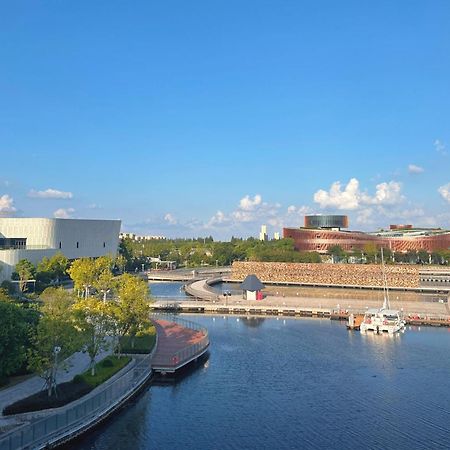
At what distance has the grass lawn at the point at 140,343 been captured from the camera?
34156mm

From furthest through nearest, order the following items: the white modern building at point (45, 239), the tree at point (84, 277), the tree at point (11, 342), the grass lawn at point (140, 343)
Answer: the white modern building at point (45, 239)
the tree at point (84, 277)
the grass lawn at point (140, 343)
the tree at point (11, 342)

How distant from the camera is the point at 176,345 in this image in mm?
37781

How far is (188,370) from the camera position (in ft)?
111

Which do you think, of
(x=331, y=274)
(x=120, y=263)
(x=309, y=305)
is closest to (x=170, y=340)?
(x=309, y=305)

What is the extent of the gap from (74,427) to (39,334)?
4.81 m

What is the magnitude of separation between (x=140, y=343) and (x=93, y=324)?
21.4ft

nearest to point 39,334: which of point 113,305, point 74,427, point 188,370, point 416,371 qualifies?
point 74,427

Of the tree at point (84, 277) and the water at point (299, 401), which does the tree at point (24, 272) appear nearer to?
the tree at point (84, 277)

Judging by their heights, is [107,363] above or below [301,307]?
below

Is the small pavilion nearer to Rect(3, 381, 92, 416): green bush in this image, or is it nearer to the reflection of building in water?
the reflection of building in water

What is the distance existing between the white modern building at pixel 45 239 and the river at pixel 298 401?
1810 inches

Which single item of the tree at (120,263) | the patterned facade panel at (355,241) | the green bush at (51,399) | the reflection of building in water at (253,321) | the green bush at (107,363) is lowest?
the reflection of building in water at (253,321)

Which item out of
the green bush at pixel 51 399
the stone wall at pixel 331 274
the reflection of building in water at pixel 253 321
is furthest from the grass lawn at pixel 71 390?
the stone wall at pixel 331 274

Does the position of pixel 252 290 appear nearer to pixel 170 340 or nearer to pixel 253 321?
pixel 253 321
